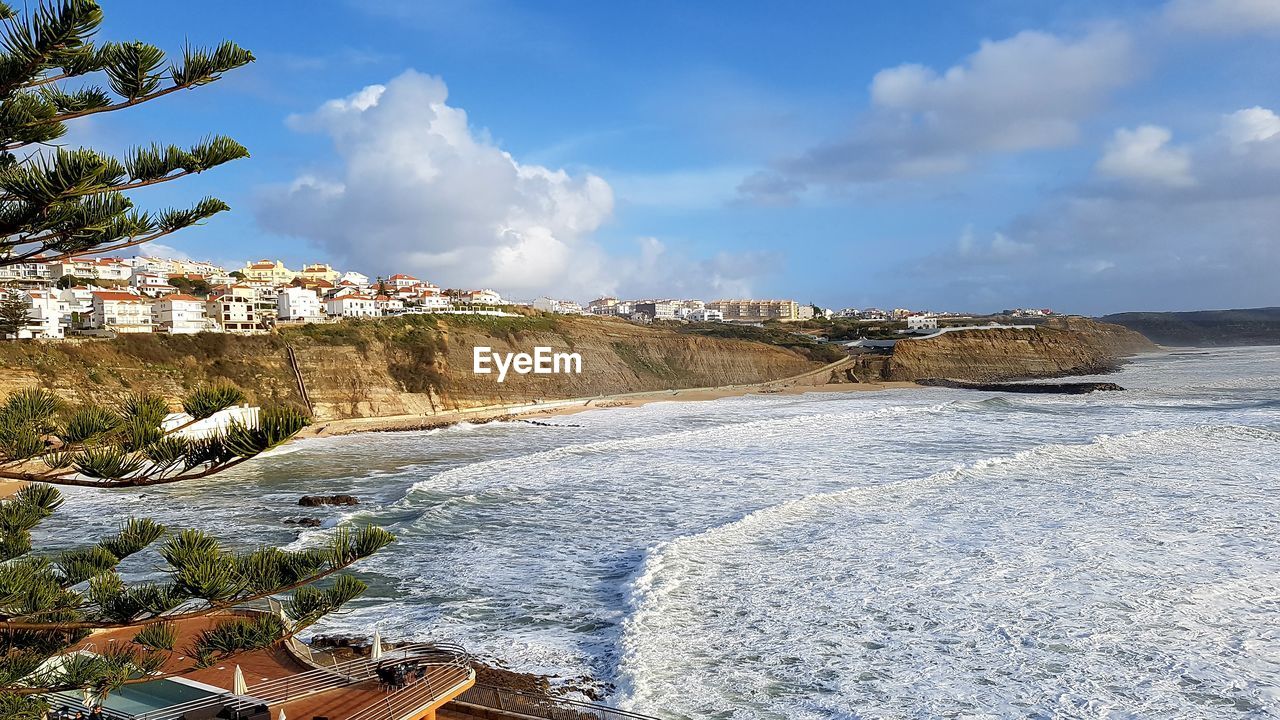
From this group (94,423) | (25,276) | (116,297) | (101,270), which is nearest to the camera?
(94,423)

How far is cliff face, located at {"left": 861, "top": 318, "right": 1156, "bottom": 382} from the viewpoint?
67.2 metres

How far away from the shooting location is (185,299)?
160 ft

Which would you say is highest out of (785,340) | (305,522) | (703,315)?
(703,315)

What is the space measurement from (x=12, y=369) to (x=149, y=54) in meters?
36.0

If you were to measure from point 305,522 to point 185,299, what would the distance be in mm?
38600

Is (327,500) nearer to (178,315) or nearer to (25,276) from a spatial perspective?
(25,276)

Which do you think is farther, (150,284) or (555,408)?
(150,284)

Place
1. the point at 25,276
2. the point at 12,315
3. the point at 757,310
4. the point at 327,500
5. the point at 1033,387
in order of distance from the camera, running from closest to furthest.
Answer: the point at 327,500, the point at 25,276, the point at 12,315, the point at 1033,387, the point at 757,310

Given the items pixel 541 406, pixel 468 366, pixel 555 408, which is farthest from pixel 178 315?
pixel 555 408

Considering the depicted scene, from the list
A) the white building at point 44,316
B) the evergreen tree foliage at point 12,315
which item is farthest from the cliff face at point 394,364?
the white building at point 44,316

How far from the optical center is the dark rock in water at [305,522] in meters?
17.2

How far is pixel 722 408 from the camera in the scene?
149ft

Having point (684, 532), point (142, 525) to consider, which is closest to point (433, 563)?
point (684, 532)

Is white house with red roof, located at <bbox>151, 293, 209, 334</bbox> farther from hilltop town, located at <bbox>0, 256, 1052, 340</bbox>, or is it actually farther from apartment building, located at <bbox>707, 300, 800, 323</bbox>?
apartment building, located at <bbox>707, 300, 800, 323</bbox>
